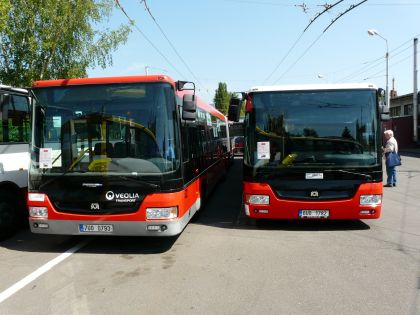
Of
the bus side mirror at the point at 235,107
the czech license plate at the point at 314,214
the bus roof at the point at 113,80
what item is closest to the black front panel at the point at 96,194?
the bus roof at the point at 113,80

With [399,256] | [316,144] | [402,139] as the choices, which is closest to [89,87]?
[316,144]

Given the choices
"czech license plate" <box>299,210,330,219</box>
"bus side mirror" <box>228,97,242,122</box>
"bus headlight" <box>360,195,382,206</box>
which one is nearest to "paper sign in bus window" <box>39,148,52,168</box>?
"bus side mirror" <box>228,97,242,122</box>

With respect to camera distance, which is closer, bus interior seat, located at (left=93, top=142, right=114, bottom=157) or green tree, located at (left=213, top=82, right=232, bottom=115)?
bus interior seat, located at (left=93, top=142, right=114, bottom=157)

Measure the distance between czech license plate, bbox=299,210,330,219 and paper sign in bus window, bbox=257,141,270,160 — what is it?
1.13 m

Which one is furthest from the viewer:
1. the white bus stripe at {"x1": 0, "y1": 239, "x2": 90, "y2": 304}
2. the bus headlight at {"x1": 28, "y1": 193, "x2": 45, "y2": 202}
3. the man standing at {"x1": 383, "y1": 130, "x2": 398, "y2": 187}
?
the man standing at {"x1": 383, "y1": 130, "x2": 398, "y2": 187}

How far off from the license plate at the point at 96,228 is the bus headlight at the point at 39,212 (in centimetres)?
56

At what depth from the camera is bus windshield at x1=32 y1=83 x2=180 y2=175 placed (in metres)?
6.19

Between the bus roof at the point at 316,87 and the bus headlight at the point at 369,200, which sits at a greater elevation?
the bus roof at the point at 316,87

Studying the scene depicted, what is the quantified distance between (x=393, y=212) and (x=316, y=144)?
3167 mm

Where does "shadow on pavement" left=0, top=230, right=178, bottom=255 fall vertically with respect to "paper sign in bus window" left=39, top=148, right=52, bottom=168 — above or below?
below

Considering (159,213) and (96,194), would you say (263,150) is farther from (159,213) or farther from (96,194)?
(96,194)

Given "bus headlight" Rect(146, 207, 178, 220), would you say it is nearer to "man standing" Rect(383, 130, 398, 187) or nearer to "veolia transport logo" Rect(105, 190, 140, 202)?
"veolia transport logo" Rect(105, 190, 140, 202)

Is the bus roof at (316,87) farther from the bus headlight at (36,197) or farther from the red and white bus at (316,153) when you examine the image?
the bus headlight at (36,197)

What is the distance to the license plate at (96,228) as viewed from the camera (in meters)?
6.24
